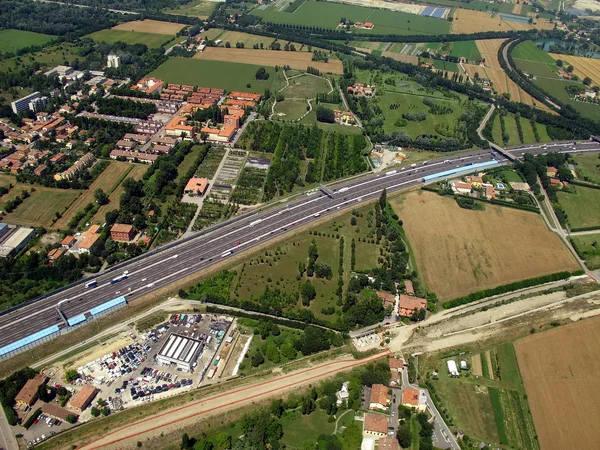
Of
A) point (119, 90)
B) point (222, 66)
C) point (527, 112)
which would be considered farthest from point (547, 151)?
point (119, 90)

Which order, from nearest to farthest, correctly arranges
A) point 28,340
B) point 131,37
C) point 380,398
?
point 380,398, point 28,340, point 131,37

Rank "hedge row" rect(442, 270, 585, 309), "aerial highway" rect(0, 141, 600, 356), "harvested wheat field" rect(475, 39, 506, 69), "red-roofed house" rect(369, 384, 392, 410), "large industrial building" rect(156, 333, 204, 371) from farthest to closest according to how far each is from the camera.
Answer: "harvested wheat field" rect(475, 39, 506, 69)
"hedge row" rect(442, 270, 585, 309)
"aerial highway" rect(0, 141, 600, 356)
"large industrial building" rect(156, 333, 204, 371)
"red-roofed house" rect(369, 384, 392, 410)

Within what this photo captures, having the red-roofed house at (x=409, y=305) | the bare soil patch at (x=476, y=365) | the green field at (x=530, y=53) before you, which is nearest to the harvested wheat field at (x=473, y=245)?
the red-roofed house at (x=409, y=305)

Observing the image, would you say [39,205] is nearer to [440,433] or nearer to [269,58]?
[440,433]

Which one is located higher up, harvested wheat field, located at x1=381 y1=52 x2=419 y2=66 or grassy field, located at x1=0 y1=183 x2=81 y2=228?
harvested wheat field, located at x1=381 y1=52 x2=419 y2=66

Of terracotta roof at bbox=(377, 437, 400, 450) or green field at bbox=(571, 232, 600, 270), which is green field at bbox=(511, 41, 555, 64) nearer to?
green field at bbox=(571, 232, 600, 270)

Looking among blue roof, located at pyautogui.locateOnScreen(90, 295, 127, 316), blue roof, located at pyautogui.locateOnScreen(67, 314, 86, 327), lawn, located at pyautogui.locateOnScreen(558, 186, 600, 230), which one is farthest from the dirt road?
Result: lawn, located at pyautogui.locateOnScreen(558, 186, 600, 230)

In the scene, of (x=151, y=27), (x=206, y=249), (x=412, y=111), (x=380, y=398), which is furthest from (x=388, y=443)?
(x=151, y=27)
